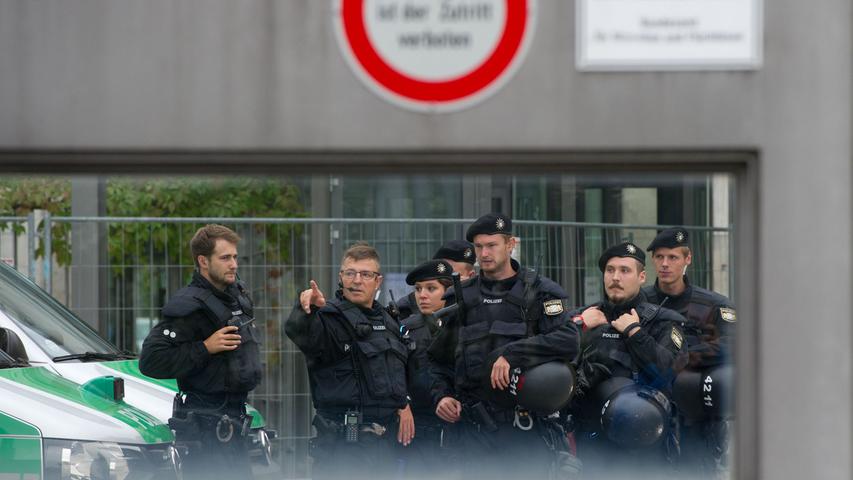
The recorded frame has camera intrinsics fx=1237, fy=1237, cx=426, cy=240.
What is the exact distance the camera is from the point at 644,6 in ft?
7.77

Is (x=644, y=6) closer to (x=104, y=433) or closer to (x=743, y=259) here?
(x=743, y=259)

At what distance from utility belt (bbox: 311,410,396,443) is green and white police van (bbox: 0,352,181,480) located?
4.02 ft

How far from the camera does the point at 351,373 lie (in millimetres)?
6648

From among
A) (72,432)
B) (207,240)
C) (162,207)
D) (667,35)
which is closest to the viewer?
(667,35)

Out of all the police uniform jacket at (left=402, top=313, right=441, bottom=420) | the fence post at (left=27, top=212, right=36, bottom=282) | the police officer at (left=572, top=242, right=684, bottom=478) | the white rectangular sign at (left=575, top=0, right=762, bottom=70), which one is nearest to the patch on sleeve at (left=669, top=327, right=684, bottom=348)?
the police officer at (left=572, top=242, right=684, bottom=478)

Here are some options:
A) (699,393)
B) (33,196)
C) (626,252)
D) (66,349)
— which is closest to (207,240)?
(66,349)

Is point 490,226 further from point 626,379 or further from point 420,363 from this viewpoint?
point 626,379

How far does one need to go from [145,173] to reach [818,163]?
1318mm

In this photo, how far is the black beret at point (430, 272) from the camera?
24.0ft

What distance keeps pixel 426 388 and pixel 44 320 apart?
2.23 metres

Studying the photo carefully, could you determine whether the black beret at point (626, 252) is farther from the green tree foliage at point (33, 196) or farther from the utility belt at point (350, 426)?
the green tree foliage at point (33, 196)

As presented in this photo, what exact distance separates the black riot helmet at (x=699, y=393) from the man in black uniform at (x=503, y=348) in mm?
668

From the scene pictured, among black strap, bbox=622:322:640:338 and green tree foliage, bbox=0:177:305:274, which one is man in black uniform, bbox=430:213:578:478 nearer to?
black strap, bbox=622:322:640:338

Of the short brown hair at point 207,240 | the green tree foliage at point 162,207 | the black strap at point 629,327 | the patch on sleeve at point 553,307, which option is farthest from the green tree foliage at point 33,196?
the black strap at point 629,327
